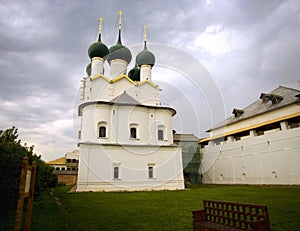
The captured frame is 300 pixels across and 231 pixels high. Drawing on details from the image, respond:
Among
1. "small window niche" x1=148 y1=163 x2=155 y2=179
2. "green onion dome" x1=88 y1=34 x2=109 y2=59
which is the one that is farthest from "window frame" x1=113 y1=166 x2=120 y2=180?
"green onion dome" x1=88 y1=34 x2=109 y2=59

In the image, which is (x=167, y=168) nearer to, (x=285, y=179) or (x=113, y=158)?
(x=113, y=158)

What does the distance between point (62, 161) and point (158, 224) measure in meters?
37.8

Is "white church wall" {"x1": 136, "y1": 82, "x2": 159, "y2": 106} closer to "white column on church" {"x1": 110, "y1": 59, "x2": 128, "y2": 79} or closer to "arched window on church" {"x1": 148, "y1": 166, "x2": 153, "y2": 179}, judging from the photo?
"white column on church" {"x1": 110, "y1": 59, "x2": 128, "y2": 79}

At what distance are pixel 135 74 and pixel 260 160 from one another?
599 inches

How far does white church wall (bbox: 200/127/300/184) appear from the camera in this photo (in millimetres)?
17125

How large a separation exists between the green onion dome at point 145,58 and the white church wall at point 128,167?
31.0 ft

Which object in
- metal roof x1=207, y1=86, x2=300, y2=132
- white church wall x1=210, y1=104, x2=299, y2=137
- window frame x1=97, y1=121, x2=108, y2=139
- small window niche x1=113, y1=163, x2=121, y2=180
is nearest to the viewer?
small window niche x1=113, y1=163, x2=121, y2=180

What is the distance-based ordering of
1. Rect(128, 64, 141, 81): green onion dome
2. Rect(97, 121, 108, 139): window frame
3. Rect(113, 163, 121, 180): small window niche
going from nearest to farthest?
1. Rect(113, 163, 121, 180): small window niche
2. Rect(97, 121, 108, 139): window frame
3. Rect(128, 64, 141, 81): green onion dome

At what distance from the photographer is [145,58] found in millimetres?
22953

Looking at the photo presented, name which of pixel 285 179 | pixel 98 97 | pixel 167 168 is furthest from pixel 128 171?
pixel 285 179

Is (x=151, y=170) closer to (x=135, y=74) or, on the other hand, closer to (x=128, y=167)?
(x=128, y=167)

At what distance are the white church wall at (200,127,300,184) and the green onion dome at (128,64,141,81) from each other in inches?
476

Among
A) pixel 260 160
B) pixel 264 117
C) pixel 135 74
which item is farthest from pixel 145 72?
pixel 260 160

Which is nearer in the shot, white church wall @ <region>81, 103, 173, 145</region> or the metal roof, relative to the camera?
white church wall @ <region>81, 103, 173, 145</region>
